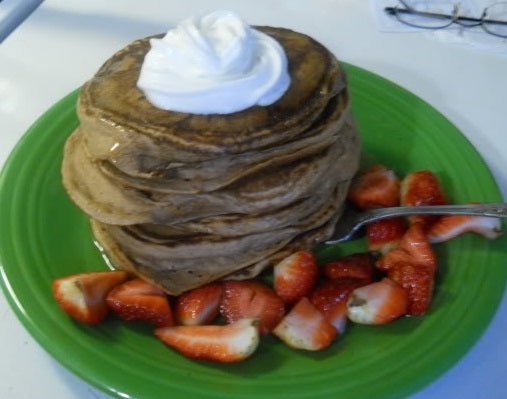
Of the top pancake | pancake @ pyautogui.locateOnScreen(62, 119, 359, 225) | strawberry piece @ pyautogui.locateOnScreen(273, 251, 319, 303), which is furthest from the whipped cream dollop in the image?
strawberry piece @ pyautogui.locateOnScreen(273, 251, 319, 303)

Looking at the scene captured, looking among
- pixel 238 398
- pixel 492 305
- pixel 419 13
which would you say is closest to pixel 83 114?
pixel 238 398

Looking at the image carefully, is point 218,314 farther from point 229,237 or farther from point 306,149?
point 306,149

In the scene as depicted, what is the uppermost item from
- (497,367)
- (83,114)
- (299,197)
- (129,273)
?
(83,114)

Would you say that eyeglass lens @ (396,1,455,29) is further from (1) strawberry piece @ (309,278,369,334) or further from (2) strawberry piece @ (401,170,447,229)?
(1) strawberry piece @ (309,278,369,334)

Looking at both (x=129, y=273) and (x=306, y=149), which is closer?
(x=306, y=149)

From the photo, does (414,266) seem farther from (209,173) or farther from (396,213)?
(209,173)

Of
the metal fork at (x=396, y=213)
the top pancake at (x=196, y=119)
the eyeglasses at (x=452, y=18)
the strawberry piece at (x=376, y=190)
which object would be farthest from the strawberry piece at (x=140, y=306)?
the eyeglasses at (x=452, y=18)
